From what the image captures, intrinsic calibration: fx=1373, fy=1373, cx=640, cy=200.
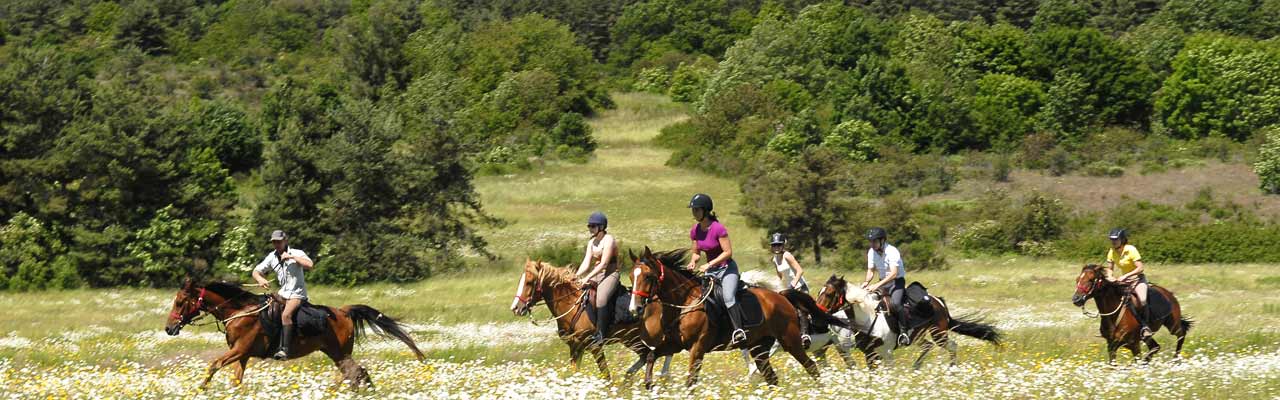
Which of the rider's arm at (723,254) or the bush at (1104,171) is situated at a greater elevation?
the rider's arm at (723,254)

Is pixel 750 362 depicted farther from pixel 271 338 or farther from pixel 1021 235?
pixel 1021 235

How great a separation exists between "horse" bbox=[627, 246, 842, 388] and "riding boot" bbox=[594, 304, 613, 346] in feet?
2.01

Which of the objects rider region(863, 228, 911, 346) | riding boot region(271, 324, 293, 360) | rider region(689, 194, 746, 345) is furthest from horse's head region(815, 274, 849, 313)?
riding boot region(271, 324, 293, 360)

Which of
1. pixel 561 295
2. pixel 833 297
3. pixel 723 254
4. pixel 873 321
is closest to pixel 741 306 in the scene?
pixel 723 254

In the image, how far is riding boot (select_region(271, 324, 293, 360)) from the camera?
17.2 meters

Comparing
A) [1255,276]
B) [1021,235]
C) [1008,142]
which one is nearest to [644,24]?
[1008,142]

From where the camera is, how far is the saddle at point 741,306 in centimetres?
1684

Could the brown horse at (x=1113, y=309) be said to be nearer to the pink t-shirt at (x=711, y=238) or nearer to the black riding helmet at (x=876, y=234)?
the black riding helmet at (x=876, y=234)

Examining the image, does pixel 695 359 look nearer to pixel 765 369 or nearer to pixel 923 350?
pixel 765 369

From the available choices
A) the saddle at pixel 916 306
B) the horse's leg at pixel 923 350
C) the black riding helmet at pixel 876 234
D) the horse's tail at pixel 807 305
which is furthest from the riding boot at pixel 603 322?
the horse's leg at pixel 923 350

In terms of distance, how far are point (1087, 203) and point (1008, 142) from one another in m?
18.5

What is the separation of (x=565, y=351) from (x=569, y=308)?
571 centimetres

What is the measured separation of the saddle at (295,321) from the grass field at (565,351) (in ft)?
1.91

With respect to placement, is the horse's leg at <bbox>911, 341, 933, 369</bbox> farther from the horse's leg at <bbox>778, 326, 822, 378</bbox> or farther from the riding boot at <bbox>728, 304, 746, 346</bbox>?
the riding boot at <bbox>728, 304, 746, 346</bbox>
